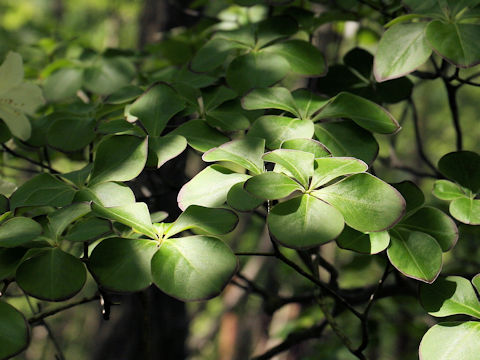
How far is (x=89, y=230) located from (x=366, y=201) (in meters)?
0.33

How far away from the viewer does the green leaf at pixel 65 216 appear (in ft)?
1.83

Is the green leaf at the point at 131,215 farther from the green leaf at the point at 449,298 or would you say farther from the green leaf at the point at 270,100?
the green leaf at the point at 449,298

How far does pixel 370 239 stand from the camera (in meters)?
0.65

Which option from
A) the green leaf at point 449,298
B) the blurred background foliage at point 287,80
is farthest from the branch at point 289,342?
the green leaf at point 449,298

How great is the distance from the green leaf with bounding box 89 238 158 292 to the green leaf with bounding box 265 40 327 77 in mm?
474

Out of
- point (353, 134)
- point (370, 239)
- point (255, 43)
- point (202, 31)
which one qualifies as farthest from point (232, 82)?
point (202, 31)

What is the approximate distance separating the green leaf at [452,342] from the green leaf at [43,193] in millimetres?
501

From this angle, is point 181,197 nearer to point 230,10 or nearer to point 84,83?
point 84,83

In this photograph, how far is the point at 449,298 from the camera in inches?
25.1

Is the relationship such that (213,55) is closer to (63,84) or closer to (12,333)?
(63,84)

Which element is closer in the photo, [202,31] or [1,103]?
[1,103]

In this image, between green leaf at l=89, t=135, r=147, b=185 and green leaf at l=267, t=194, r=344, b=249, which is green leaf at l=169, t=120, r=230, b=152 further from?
green leaf at l=267, t=194, r=344, b=249

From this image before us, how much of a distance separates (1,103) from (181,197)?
461mm

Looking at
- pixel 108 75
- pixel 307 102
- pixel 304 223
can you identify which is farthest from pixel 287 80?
pixel 304 223
